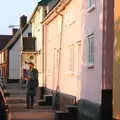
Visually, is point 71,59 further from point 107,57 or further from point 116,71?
point 116,71

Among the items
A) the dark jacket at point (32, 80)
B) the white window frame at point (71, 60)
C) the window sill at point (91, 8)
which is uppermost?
the window sill at point (91, 8)

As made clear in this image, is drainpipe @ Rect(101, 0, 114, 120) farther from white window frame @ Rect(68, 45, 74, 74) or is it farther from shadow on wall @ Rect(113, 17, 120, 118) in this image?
white window frame @ Rect(68, 45, 74, 74)

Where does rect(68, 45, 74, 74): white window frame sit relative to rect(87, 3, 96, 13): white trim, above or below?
below

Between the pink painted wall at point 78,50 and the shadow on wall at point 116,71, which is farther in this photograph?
the pink painted wall at point 78,50

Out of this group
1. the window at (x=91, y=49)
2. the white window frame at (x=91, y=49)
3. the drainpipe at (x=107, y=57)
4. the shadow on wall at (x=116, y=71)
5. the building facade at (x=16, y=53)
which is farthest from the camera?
the building facade at (x=16, y=53)

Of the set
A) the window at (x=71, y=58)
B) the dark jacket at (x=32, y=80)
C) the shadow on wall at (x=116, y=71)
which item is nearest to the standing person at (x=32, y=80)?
the dark jacket at (x=32, y=80)

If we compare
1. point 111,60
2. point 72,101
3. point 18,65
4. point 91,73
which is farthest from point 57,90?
point 18,65

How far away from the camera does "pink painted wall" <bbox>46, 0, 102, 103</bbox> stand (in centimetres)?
2130

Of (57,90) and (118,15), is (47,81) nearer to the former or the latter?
(57,90)

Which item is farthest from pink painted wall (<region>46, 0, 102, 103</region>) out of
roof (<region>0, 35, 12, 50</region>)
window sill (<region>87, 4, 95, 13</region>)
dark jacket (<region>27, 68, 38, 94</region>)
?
roof (<region>0, 35, 12, 50</region>)

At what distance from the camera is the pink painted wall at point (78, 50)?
21.3 meters

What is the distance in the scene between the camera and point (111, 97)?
20000mm

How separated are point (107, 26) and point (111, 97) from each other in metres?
2.24

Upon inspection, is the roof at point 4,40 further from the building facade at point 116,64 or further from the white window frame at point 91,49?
the building facade at point 116,64
